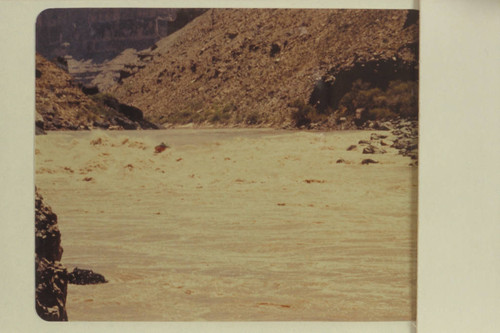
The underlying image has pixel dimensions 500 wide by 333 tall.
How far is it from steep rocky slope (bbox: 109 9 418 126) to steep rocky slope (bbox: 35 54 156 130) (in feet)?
0.23

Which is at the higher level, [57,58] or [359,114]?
[57,58]

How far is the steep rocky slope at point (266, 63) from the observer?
9.62 feet

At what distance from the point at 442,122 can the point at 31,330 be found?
2.26m

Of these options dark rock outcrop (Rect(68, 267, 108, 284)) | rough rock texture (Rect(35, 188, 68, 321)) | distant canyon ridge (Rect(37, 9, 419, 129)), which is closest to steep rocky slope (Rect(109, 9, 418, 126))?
distant canyon ridge (Rect(37, 9, 419, 129))

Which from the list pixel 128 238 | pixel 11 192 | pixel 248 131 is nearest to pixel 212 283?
pixel 128 238

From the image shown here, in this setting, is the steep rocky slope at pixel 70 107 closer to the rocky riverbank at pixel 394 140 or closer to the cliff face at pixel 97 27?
the cliff face at pixel 97 27

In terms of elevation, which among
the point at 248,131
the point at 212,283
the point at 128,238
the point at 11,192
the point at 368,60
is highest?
the point at 368,60

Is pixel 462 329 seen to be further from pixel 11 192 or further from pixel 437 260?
pixel 11 192

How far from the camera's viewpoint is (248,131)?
9.68 feet

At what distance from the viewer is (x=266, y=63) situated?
9.75 ft

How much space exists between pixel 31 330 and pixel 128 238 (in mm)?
665

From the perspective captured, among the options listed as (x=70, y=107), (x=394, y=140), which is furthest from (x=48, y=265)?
(x=394, y=140)

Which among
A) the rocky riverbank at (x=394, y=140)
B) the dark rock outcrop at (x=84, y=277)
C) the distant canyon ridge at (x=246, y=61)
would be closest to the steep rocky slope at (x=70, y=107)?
the distant canyon ridge at (x=246, y=61)

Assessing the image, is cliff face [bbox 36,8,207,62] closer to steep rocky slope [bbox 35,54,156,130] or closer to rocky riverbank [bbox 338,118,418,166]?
steep rocky slope [bbox 35,54,156,130]
